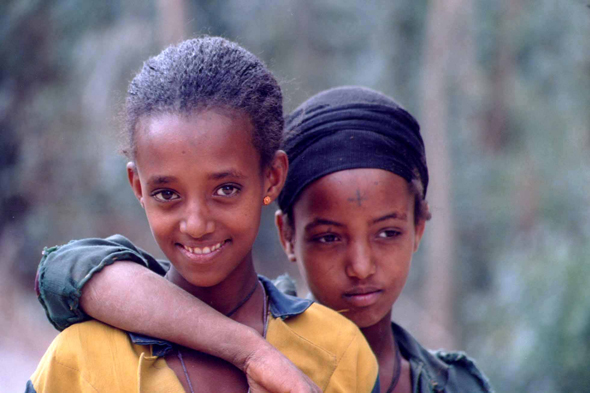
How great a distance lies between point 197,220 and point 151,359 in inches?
14.2

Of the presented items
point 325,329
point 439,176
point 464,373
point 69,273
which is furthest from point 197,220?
point 439,176

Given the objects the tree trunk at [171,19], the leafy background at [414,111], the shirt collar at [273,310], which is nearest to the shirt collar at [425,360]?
the shirt collar at [273,310]

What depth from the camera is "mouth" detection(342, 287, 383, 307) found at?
2.42 metres

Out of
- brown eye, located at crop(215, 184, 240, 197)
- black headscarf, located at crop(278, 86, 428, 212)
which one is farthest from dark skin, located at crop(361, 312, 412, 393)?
brown eye, located at crop(215, 184, 240, 197)

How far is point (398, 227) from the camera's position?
2.48m

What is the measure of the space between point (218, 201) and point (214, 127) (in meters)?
0.19

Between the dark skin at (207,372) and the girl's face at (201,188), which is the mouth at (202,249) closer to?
the girl's face at (201,188)

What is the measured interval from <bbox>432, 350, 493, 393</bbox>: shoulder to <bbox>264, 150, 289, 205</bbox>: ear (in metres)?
1.11

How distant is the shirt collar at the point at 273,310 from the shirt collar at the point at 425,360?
0.77m

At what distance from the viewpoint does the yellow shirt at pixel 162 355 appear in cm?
177

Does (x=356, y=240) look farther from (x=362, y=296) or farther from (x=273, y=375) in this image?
(x=273, y=375)

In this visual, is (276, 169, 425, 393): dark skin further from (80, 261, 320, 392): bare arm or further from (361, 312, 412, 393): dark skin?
(80, 261, 320, 392): bare arm

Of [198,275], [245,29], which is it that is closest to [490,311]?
[245,29]

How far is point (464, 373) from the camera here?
109 inches
